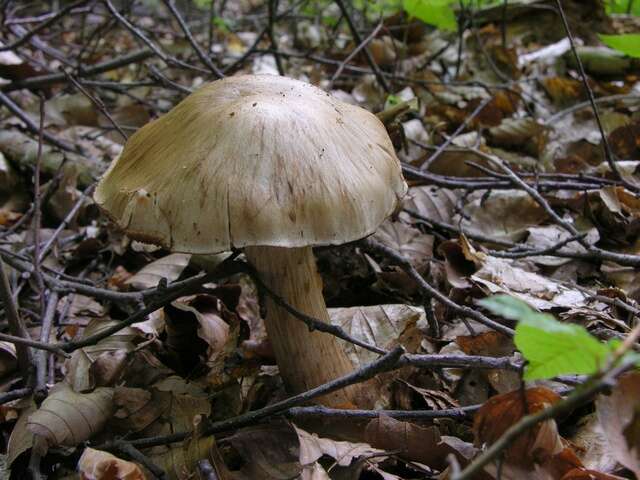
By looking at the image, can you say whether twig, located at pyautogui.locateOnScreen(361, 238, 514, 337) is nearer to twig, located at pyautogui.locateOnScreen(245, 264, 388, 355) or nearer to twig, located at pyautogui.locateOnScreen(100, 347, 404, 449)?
twig, located at pyautogui.locateOnScreen(245, 264, 388, 355)

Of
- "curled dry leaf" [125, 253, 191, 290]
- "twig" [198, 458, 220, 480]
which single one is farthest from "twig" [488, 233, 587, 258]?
"twig" [198, 458, 220, 480]

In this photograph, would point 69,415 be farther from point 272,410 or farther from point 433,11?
point 433,11

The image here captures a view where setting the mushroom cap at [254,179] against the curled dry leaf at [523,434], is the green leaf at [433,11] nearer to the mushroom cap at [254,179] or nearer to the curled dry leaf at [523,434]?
the mushroom cap at [254,179]

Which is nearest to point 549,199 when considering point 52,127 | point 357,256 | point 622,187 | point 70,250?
point 622,187

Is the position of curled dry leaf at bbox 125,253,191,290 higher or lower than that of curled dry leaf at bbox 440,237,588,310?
higher

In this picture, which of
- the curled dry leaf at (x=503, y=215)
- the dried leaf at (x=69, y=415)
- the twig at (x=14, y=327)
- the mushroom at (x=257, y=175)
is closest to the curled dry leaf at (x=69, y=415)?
the dried leaf at (x=69, y=415)

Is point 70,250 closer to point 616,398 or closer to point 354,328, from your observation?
point 354,328
